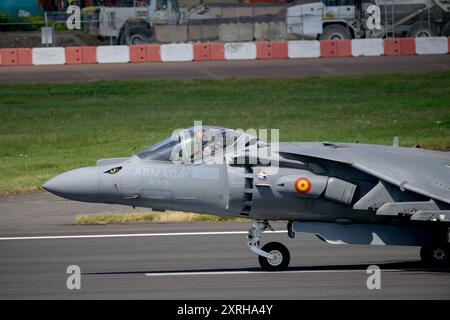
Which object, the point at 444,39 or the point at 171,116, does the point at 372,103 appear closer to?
the point at 171,116

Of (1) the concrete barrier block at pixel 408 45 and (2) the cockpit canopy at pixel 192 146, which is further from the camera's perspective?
(1) the concrete barrier block at pixel 408 45

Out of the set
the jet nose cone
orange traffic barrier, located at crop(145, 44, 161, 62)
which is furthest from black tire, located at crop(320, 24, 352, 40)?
the jet nose cone

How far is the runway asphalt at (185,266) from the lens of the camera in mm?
13078

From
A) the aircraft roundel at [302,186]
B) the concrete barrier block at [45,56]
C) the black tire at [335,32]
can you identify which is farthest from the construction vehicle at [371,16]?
the aircraft roundel at [302,186]

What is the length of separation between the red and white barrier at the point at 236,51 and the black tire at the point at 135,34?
4.20 metres

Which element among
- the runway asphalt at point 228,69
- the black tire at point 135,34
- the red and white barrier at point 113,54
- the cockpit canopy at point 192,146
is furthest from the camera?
the black tire at point 135,34

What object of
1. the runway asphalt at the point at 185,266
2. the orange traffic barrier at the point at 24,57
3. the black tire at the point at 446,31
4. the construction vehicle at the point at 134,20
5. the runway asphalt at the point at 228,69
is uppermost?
the construction vehicle at the point at 134,20

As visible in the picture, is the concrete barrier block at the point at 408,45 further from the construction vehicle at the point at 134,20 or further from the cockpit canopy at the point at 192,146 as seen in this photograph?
the cockpit canopy at the point at 192,146

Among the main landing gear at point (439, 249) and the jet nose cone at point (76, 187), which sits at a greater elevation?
the jet nose cone at point (76, 187)

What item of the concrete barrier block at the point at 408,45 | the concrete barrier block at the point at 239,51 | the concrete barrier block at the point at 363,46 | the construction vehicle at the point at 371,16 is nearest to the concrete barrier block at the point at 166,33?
the concrete barrier block at the point at 239,51

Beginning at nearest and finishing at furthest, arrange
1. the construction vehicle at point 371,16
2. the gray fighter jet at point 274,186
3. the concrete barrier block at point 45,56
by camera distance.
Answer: the gray fighter jet at point 274,186 → the concrete barrier block at point 45,56 → the construction vehicle at point 371,16

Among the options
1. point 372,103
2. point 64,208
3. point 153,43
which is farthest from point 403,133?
point 153,43

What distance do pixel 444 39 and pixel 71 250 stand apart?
2912cm

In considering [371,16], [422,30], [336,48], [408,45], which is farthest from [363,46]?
[422,30]
